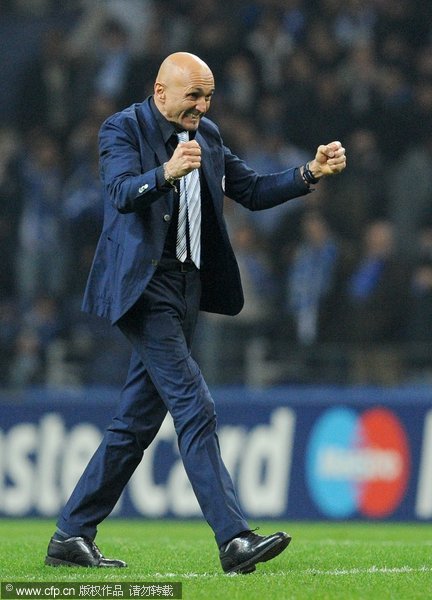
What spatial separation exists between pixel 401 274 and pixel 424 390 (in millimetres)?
1117

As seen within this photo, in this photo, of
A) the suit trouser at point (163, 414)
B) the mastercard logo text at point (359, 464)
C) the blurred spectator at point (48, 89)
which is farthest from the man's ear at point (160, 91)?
the blurred spectator at point (48, 89)

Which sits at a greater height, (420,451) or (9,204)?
(9,204)

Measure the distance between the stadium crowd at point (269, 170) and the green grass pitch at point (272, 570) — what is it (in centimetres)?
432

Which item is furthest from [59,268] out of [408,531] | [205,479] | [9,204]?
[205,479]

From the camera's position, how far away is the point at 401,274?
1230 centimetres

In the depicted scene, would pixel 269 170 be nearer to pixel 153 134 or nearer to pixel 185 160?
pixel 153 134

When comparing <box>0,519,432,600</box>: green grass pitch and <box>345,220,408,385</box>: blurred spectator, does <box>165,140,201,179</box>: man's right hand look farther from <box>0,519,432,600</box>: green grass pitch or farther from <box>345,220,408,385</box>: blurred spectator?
<box>345,220,408,385</box>: blurred spectator

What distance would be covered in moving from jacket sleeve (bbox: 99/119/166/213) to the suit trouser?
17.6 inches

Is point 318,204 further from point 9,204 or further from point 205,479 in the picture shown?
point 205,479

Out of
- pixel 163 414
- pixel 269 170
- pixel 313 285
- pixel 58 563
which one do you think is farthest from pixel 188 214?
pixel 269 170

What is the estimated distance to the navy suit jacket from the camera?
5.78 m

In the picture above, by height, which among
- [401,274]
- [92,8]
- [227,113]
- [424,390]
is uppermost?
[92,8]

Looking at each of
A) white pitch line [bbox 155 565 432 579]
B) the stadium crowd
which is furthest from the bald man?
the stadium crowd

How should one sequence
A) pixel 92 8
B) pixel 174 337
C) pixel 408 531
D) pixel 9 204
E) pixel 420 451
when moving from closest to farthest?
1. pixel 174 337
2. pixel 408 531
3. pixel 420 451
4. pixel 9 204
5. pixel 92 8
